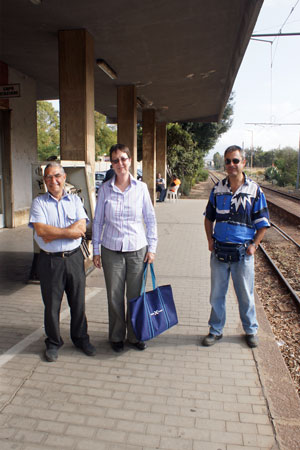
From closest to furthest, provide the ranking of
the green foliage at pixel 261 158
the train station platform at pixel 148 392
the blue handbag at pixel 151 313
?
the train station platform at pixel 148 392
the blue handbag at pixel 151 313
the green foliage at pixel 261 158

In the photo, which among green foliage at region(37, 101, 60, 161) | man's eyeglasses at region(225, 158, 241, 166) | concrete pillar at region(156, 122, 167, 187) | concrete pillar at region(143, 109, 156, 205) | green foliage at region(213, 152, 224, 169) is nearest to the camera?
man's eyeglasses at region(225, 158, 241, 166)

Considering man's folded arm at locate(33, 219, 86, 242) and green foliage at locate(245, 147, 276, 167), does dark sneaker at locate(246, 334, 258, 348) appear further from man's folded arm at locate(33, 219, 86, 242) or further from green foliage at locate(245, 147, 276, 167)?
green foliage at locate(245, 147, 276, 167)

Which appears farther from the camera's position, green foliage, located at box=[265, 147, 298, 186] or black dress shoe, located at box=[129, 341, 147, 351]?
green foliage, located at box=[265, 147, 298, 186]

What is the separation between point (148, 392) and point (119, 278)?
105 cm

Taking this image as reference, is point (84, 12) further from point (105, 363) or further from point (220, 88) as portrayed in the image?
point (220, 88)

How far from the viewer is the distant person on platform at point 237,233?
12.3ft

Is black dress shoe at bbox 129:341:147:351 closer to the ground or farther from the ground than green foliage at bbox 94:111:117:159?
closer to the ground

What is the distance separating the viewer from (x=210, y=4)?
7141mm

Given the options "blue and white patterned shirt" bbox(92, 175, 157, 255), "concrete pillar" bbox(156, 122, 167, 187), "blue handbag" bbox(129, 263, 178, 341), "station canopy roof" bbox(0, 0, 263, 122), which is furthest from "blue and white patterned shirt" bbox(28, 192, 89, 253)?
"concrete pillar" bbox(156, 122, 167, 187)

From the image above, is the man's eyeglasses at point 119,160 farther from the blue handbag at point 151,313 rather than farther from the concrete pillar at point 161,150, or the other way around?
the concrete pillar at point 161,150

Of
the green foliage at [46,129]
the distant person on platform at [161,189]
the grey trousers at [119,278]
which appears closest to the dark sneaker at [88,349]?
the grey trousers at [119,278]

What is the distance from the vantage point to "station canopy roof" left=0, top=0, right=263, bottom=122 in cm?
687

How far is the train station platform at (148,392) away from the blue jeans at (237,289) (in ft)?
0.76

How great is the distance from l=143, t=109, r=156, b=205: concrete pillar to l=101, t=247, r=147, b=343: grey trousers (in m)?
14.1
